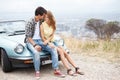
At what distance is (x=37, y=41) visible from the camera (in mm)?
7281

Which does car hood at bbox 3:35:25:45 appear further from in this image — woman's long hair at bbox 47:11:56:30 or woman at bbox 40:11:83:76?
woman's long hair at bbox 47:11:56:30

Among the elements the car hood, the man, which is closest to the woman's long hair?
the man

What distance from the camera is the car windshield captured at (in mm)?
8413

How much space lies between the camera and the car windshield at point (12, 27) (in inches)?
331

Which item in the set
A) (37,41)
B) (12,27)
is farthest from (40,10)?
(12,27)

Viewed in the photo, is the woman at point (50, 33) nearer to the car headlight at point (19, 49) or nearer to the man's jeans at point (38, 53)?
the man's jeans at point (38, 53)

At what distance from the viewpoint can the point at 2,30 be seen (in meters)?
8.53

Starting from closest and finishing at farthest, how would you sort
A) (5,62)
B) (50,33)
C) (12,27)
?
(5,62), (50,33), (12,27)

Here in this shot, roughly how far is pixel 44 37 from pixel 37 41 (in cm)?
20

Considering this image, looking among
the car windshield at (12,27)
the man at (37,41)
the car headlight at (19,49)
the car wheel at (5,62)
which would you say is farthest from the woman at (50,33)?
the car windshield at (12,27)

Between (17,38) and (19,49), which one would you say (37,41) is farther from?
(17,38)

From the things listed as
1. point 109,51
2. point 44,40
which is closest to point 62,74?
point 44,40

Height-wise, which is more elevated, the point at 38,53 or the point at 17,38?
the point at 17,38

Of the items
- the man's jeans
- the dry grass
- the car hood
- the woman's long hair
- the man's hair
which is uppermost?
the man's hair
